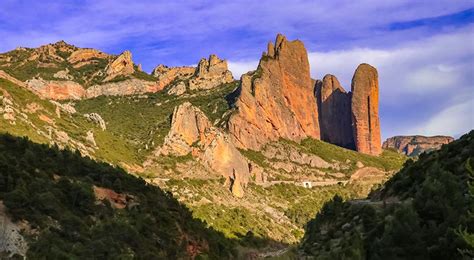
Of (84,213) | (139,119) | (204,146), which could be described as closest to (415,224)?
(84,213)

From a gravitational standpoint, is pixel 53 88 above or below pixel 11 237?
above

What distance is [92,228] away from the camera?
3838 centimetres

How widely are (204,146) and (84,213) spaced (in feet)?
343

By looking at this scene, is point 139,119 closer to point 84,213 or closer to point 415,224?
point 84,213

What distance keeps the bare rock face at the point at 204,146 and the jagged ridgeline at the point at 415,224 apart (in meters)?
104

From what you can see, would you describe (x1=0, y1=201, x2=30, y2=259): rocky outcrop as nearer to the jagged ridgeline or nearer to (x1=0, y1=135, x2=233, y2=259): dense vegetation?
(x1=0, y1=135, x2=233, y2=259): dense vegetation

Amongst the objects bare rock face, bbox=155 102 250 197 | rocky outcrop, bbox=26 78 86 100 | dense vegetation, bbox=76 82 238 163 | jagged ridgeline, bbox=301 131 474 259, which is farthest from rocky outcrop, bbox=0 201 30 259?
rocky outcrop, bbox=26 78 86 100

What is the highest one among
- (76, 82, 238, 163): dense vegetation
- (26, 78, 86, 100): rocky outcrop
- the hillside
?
(26, 78, 86, 100): rocky outcrop

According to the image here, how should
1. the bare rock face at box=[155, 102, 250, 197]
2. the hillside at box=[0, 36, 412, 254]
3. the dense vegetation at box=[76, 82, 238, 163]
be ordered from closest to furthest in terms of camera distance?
the hillside at box=[0, 36, 412, 254], the dense vegetation at box=[76, 82, 238, 163], the bare rock face at box=[155, 102, 250, 197]

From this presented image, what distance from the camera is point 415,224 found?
24.7 metres

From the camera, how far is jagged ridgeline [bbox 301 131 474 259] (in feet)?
75.3

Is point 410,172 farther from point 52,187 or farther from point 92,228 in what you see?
point 52,187

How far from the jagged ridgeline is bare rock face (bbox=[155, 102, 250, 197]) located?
340 ft

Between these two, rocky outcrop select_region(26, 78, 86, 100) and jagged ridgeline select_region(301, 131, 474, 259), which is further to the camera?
rocky outcrop select_region(26, 78, 86, 100)
